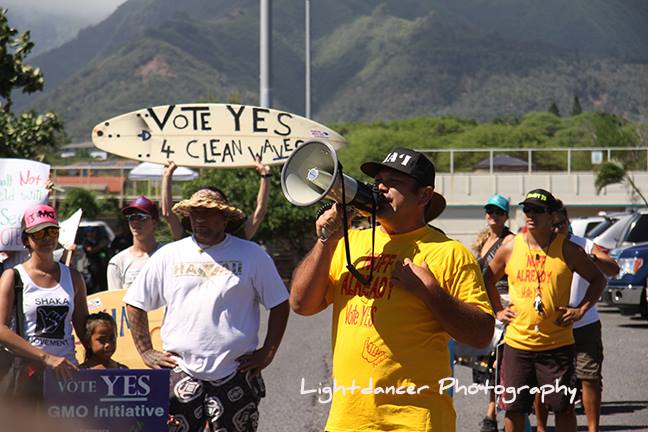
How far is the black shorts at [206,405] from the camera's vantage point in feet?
18.6

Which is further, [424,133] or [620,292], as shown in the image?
[424,133]

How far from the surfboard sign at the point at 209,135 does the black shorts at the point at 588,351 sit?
86.6 inches

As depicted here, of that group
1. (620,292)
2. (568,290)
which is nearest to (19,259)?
(568,290)

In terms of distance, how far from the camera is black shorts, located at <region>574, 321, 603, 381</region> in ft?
26.2

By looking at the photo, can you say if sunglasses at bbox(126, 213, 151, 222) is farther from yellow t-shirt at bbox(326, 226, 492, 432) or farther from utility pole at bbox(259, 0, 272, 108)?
utility pole at bbox(259, 0, 272, 108)

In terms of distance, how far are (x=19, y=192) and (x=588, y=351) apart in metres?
3.95

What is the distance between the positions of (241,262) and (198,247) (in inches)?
9.2

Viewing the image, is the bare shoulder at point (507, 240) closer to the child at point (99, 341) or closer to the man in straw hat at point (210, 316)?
the man in straw hat at point (210, 316)

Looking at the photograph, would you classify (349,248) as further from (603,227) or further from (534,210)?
(603,227)

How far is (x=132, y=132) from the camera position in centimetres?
758

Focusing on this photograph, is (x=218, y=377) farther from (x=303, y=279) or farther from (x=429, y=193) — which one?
(x=429, y=193)

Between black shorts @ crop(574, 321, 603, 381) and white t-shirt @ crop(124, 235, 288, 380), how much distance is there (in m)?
2.84

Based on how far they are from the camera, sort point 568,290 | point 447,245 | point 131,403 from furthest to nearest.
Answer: point 568,290 < point 131,403 < point 447,245

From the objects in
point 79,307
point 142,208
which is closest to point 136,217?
point 142,208
